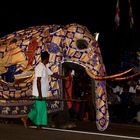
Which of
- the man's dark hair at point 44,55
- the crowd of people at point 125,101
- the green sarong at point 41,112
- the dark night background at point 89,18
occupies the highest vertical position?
the dark night background at point 89,18

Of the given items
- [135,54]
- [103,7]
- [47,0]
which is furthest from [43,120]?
[47,0]

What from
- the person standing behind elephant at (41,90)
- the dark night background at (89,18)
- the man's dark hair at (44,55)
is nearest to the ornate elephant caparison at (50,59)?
the man's dark hair at (44,55)

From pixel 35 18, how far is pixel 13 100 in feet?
34.1

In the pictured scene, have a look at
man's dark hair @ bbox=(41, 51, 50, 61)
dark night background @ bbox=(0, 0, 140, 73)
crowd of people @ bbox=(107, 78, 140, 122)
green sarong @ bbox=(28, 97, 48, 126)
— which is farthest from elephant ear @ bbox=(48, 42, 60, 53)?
dark night background @ bbox=(0, 0, 140, 73)

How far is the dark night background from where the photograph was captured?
795 inches

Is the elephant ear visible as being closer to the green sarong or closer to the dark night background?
the green sarong

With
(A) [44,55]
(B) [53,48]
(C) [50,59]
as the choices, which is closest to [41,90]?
(A) [44,55]

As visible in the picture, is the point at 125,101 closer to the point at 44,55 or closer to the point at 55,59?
the point at 55,59

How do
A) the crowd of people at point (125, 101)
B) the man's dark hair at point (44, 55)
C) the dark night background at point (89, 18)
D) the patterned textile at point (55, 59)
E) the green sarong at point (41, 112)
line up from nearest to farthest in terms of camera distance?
the green sarong at point (41, 112) → the man's dark hair at point (44, 55) → the patterned textile at point (55, 59) → the crowd of people at point (125, 101) → the dark night background at point (89, 18)

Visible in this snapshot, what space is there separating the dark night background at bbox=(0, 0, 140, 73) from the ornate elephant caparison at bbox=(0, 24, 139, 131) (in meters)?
6.47

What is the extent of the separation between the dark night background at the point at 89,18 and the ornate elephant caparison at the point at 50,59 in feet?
21.2

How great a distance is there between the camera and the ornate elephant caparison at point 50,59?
11.7 m

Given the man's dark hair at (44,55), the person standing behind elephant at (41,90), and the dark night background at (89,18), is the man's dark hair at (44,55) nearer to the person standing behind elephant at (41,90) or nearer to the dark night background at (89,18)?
the person standing behind elephant at (41,90)

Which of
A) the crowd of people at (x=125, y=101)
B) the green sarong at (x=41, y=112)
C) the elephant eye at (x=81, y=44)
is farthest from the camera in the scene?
the crowd of people at (x=125, y=101)
